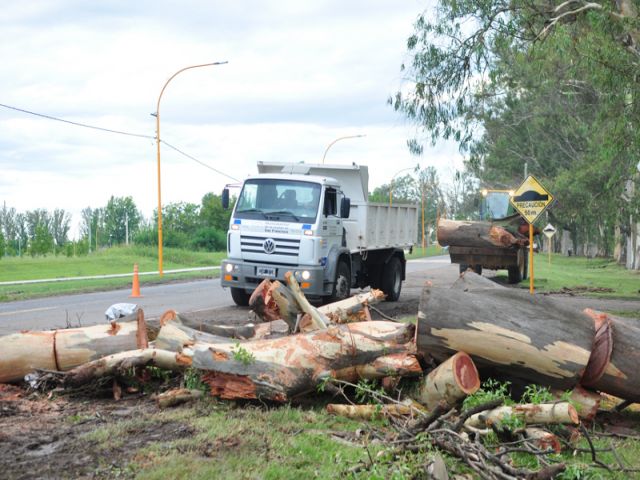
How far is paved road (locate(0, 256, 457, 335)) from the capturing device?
1402 cm

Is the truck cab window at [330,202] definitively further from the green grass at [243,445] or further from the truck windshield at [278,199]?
the green grass at [243,445]

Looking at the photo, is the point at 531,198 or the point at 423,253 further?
the point at 423,253

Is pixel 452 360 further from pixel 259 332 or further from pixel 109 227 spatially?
pixel 109 227

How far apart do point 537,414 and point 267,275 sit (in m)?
9.12

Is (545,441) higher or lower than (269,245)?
lower

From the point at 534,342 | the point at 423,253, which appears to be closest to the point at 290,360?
the point at 534,342

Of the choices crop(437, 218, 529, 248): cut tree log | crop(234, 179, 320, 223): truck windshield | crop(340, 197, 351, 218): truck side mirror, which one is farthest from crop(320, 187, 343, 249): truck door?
crop(437, 218, 529, 248): cut tree log

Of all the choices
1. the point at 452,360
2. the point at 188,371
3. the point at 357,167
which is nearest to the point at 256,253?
the point at 357,167

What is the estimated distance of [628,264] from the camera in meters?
45.3

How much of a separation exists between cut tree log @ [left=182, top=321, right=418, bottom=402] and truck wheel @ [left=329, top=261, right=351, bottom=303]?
745cm

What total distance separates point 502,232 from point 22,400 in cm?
1808

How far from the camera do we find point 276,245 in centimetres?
1430

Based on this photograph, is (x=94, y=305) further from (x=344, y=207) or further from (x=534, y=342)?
(x=534, y=342)

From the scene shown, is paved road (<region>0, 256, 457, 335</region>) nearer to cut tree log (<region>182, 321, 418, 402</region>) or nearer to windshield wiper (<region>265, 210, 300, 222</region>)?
windshield wiper (<region>265, 210, 300, 222</region>)
